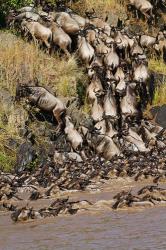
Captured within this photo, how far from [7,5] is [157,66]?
17.2 ft

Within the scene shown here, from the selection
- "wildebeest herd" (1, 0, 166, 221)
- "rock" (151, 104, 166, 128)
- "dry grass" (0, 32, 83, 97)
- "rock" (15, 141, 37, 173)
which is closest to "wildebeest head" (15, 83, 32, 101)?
"wildebeest herd" (1, 0, 166, 221)

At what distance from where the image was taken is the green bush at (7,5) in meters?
20.9

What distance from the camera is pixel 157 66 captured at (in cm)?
2223

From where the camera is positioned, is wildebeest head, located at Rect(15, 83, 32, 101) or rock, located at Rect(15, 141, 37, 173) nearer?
rock, located at Rect(15, 141, 37, 173)

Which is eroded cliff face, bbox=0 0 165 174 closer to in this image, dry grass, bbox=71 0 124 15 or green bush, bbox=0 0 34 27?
green bush, bbox=0 0 34 27

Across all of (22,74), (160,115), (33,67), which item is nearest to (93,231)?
(22,74)

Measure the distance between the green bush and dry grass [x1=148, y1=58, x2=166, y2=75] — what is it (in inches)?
172

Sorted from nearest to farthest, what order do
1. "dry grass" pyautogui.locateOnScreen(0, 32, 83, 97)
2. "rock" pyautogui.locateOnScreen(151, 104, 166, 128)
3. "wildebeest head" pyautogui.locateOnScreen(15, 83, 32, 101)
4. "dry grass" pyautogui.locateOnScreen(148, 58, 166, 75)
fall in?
"wildebeest head" pyautogui.locateOnScreen(15, 83, 32, 101) → "dry grass" pyautogui.locateOnScreen(0, 32, 83, 97) → "rock" pyautogui.locateOnScreen(151, 104, 166, 128) → "dry grass" pyautogui.locateOnScreen(148, 58, 166, 75)

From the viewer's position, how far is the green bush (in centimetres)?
2092

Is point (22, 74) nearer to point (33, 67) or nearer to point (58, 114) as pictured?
point (33, 67)

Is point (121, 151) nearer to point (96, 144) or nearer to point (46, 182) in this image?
point (96, 144)

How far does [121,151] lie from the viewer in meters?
16.5

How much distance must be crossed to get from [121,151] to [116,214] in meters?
7.33

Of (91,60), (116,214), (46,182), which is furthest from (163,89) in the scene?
(116,214)
